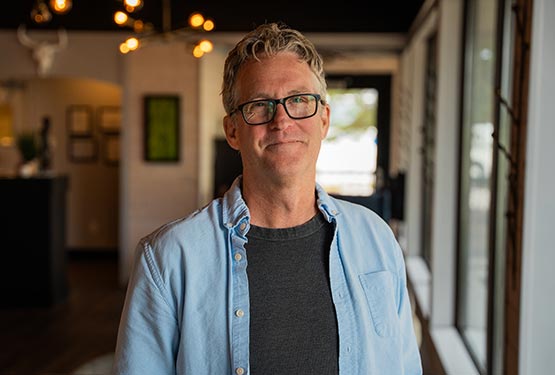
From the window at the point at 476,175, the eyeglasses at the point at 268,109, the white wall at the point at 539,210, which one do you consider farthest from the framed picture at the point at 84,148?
the eyeglasses at the point at 268,109

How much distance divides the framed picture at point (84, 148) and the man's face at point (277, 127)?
898 cm

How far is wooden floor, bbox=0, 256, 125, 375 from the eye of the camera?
5.62m

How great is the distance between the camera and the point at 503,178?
132 inches

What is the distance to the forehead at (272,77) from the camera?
61.1 inches

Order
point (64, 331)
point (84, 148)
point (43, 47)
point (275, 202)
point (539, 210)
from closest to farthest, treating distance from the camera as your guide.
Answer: point (275, 202) → point (539, 210) → point (64, 331) → point (43, 47) → point (84, 148)

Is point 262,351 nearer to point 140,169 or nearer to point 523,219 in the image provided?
point 523,219

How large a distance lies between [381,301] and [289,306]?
22cm

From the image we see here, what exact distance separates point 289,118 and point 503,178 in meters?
2.06

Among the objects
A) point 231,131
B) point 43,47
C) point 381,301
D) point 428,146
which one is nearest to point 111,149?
point 43,47

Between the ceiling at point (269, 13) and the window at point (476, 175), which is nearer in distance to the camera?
the window at point (476, 175)

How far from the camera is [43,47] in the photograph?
8.28 m

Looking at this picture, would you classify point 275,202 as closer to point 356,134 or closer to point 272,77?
point 272,77

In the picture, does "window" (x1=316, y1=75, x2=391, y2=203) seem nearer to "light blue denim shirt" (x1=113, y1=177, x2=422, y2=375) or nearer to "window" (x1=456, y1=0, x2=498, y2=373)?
"window" (x1=456, y1=0, x2=498, y2=373)

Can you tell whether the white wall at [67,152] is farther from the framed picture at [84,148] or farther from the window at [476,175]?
the window at [476,175]
